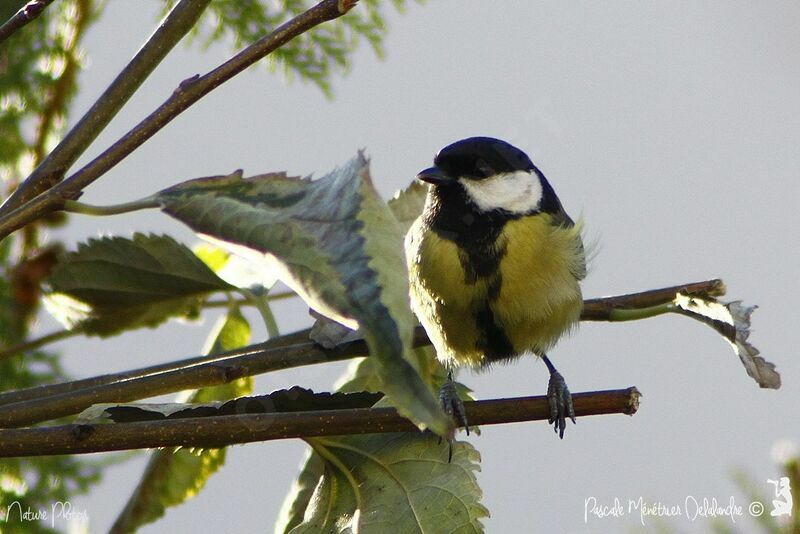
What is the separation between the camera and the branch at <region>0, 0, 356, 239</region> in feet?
2.39

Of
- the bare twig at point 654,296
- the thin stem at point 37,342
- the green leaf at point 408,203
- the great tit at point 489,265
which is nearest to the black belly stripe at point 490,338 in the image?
the great tit at point 489,265

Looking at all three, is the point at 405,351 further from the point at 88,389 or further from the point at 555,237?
the point at 555,237

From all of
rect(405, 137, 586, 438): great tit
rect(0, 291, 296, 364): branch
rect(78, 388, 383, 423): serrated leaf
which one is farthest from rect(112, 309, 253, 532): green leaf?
rect(405, 137, 586, 438): great tit

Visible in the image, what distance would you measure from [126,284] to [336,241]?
607 mm

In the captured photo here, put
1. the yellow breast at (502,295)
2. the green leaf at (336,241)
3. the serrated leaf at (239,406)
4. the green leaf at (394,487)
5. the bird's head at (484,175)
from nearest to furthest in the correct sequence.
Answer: the green leaf at (336,241)
the serrated leaf at (239,406)
the green leaf at (394,487)
the yellow breast at (502,295)
the bird's head at (484,175)

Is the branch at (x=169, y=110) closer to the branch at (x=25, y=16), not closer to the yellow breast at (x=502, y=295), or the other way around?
the branch at (x=25, y=16)

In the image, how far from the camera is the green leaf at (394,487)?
3.17 feet

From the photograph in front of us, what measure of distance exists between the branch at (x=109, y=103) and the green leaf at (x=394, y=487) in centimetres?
36

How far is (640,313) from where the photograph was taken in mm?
1096

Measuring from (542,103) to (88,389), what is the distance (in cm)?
55

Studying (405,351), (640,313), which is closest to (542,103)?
(640,313)

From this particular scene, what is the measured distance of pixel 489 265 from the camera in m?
1.58

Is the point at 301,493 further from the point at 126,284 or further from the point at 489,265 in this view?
the point at 489,265

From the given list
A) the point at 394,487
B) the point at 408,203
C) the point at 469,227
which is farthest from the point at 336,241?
the point at 469,227
